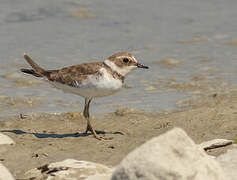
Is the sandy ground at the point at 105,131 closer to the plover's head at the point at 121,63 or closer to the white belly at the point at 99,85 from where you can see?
the white belly at the point at 99,85

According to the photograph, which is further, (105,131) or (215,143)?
(105,131)

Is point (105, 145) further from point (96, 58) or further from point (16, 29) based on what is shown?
point (16, 29)

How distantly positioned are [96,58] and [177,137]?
7.48 m

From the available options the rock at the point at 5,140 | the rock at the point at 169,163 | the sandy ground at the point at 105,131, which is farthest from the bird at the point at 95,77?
the rock at the point at 169,163

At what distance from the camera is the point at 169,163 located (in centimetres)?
471

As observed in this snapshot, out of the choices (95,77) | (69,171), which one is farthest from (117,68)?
(69,171)

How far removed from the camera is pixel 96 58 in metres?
12.2

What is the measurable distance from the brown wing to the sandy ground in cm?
80

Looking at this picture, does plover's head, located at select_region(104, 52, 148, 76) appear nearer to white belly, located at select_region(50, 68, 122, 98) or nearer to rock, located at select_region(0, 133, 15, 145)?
white belly, located at select_region(50, 68, 122, 98)

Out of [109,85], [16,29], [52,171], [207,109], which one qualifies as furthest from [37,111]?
[16,29]

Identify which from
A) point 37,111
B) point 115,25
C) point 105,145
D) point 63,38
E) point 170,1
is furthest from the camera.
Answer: point 170,1

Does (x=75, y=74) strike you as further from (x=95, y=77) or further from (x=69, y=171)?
(x=69, y=171)

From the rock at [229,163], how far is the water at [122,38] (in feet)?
11.0

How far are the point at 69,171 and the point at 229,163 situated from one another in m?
1.71
